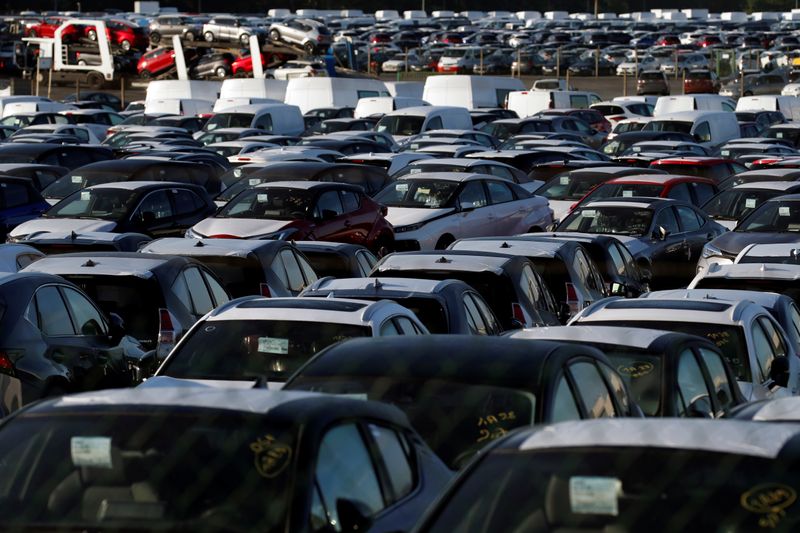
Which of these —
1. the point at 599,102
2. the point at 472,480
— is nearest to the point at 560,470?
the point at 472,480

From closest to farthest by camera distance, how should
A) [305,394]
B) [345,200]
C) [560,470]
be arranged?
[560,470] < [305,394] < [345,200]

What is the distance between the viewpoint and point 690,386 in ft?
30.4

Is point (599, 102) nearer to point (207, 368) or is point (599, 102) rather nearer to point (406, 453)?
point (207, 368)

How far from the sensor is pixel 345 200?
2023cm

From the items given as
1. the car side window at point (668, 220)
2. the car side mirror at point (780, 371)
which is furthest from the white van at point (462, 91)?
the car side mirror at point (780, 371)

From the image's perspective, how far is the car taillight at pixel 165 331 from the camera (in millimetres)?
11805

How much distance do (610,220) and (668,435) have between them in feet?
48.7

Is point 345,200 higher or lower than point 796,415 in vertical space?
lower

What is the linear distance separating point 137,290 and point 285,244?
2639 mm

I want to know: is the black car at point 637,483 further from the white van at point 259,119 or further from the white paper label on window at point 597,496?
the white van at point 259,119

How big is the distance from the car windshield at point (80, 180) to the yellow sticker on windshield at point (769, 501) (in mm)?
18475

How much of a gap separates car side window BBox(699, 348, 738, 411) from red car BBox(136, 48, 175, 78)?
52.0 m

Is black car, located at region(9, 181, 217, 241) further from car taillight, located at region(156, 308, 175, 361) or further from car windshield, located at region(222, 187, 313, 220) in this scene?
car taillight, located at region(156, 308, 175, 361)

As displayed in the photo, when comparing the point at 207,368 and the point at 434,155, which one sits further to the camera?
the point at 434,155
